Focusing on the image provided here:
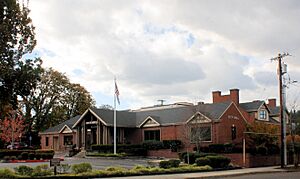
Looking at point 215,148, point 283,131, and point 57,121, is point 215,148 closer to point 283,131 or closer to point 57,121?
point 283,131

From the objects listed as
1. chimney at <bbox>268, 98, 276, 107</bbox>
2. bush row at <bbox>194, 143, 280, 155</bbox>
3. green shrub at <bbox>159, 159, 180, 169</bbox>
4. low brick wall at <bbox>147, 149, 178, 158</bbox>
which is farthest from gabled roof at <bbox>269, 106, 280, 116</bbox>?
green shrub at <bbox>159, 159, 180, 169</bbox>

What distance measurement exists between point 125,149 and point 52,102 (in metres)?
34.3

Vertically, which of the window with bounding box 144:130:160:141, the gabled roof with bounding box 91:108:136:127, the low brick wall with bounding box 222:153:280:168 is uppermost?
the gabled roof with bounding box 91:108:136:127

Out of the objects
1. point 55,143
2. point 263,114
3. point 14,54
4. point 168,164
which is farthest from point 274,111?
point 14,54

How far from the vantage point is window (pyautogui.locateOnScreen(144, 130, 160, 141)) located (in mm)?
59191

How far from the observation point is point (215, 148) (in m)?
46.9

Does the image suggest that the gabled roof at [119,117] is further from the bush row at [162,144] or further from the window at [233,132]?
the window at [233,132]

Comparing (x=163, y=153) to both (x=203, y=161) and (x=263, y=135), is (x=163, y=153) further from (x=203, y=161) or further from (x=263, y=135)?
(x=203, y=161)

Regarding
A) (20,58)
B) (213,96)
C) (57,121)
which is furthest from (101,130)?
(20,58)

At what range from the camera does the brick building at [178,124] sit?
5228cm

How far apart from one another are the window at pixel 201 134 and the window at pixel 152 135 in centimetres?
814

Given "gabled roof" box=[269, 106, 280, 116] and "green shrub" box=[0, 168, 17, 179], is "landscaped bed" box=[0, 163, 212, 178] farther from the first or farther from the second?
"gabled roof" box=[269, 106, 280, 116]

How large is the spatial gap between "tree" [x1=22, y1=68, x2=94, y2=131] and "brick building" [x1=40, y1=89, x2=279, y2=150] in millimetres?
15148

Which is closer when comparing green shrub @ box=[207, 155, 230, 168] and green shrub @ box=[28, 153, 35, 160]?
green shrub @ box=[207, 155, 230, 168]
